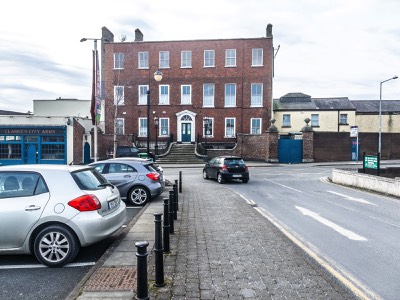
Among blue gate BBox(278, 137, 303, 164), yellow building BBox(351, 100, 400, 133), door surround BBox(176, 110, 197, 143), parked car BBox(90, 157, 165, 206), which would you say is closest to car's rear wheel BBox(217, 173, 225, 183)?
parked car BBox(90, 157, 165, 206)

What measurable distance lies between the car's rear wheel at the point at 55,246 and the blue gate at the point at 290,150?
29.9 meters

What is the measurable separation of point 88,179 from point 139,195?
503 centimetres

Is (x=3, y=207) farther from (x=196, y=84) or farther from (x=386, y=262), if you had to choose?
(x=196, y=84)

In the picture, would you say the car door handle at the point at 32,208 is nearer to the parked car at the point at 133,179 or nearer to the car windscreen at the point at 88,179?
the car windscreen at the point at 88,179

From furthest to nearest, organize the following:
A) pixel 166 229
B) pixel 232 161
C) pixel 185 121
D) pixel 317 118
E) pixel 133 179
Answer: pixel 317 118
pixel 185 121
pixel 232 161
pixel 133 179
pixel 166 229

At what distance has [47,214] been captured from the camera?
524 cm

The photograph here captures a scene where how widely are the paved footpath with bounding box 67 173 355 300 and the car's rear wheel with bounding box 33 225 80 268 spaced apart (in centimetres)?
56

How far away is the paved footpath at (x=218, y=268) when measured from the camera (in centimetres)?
423

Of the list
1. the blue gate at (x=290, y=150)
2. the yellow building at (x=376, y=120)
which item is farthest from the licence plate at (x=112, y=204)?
the yellow building at (x=376, y=120)

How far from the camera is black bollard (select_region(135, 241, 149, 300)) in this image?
11.8ft

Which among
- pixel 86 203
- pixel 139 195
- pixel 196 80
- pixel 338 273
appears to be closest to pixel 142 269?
pixel 86 203

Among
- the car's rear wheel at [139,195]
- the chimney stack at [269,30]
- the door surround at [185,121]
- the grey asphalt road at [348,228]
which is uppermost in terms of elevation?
the chimney stack at [269,30]

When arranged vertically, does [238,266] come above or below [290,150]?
below

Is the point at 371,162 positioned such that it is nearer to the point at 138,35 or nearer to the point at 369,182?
the point at 369,182
